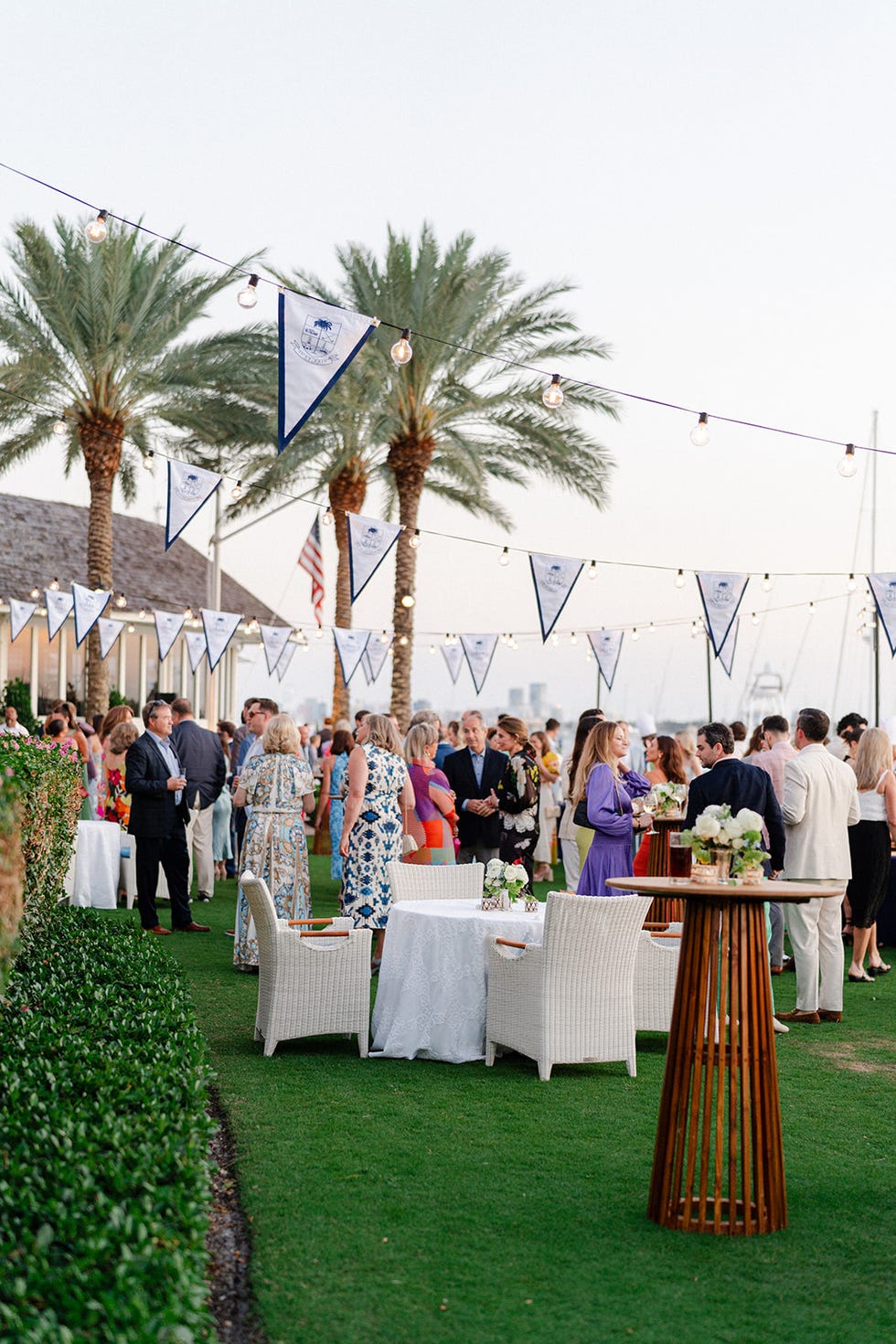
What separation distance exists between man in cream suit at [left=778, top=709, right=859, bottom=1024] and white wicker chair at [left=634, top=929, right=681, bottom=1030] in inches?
45.9

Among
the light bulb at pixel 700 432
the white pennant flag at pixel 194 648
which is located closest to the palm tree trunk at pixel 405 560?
the white pennant flag at pixel 194 648

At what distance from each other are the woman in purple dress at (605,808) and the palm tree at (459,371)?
11901mm

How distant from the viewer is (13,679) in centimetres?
2855

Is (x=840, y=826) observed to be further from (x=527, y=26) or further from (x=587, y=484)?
(x=587, y=484)

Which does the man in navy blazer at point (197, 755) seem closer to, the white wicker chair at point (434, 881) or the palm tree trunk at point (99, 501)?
the white wicker chair at point (434, 881)

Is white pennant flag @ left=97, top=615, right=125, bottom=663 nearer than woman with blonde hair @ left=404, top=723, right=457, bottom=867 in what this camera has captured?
No

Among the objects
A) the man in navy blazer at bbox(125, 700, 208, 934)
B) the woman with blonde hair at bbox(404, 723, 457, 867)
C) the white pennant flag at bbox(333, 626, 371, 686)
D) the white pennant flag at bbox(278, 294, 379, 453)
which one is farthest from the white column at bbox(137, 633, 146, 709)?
the white pennant flag at bbox(278, 294, 379, 453)

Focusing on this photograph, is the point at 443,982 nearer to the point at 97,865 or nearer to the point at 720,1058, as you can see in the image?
the point at 720,1058

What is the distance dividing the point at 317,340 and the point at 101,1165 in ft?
20.7

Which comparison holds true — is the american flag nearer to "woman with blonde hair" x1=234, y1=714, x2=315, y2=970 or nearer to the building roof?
the building roof

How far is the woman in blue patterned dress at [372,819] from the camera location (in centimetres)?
934

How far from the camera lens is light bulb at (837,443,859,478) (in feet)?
36.5

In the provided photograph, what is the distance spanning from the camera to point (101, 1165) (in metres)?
3.69

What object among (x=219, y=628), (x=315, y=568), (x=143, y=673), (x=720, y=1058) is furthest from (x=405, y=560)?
(x=720, y=1058)
